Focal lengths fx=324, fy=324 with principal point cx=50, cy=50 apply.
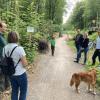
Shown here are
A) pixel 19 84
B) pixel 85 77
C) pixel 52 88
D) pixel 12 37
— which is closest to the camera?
pixel 12 37

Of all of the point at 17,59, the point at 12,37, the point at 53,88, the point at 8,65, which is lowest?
the point at 53,88

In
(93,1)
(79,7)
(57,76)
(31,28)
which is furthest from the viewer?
(79,7)

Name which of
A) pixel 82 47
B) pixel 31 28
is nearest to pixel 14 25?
pixel 31 28

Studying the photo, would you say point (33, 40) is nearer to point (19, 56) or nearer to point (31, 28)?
point (31, 28)

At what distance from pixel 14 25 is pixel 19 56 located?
24.7 feet

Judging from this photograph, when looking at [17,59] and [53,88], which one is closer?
[17,59]

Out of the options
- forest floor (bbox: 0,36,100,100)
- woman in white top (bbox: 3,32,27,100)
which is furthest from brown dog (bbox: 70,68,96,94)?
woman in white top (bbox: 3,32,27,100)

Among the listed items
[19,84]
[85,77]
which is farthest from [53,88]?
[19,84]

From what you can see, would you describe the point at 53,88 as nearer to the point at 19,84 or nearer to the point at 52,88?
the point at 52,88

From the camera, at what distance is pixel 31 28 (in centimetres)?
1642

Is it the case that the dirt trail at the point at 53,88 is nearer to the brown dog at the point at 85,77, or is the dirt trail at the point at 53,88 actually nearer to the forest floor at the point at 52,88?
the forest floor at the point at 52,88

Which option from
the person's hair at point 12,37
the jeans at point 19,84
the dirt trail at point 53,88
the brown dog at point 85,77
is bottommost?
the dirt trail at point 53,88

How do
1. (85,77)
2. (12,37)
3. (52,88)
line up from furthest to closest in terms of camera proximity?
(52,88), (85,77), (12,37)

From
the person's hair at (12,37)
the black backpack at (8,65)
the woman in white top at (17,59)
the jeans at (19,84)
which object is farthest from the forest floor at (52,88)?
the person's hair at (12,37)
